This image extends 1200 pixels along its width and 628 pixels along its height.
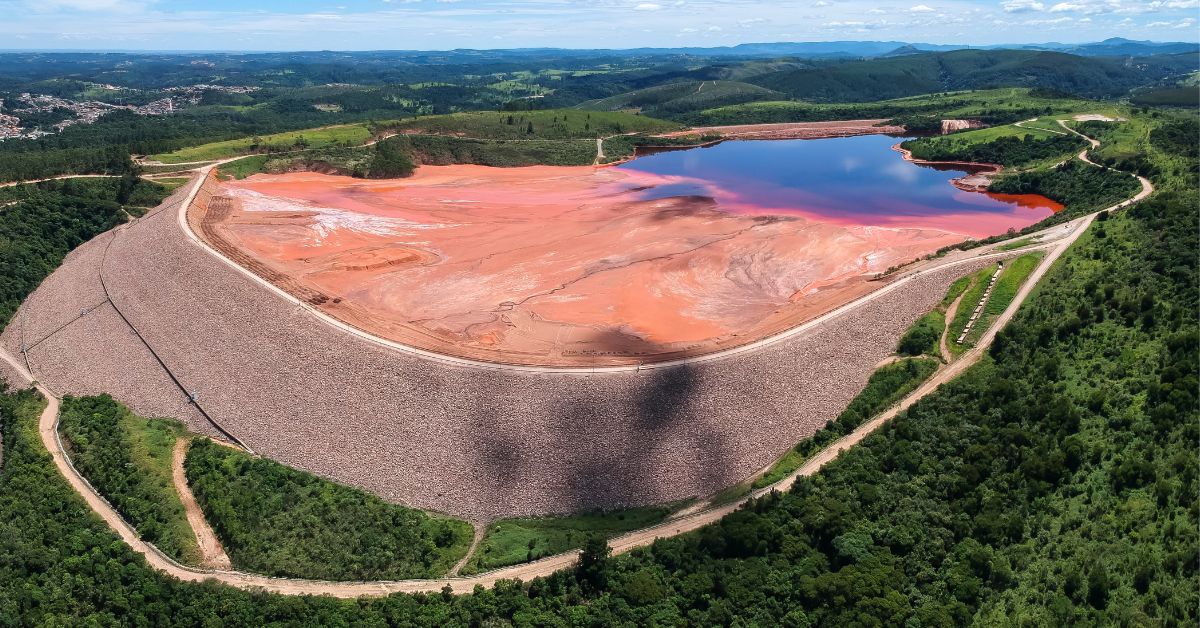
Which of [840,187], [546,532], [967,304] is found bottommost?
[546,532]

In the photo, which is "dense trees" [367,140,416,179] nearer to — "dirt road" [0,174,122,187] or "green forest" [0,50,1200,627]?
"dirt road" [0,174,122,187]

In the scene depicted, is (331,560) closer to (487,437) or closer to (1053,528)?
(487,437)

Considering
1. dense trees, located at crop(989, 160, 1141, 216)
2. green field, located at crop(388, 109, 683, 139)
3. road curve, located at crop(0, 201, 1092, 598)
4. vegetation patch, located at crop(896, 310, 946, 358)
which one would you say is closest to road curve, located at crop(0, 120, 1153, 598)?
road curve, located at crop(0, 201, 1092, 598)

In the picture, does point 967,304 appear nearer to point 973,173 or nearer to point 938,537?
point 938,537

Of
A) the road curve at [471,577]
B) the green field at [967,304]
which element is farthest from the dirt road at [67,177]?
the green field at [967,304]

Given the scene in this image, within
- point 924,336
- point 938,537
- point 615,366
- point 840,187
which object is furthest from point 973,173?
point 938,537

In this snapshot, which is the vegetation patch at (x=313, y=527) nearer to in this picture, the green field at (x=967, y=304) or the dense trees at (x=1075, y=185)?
the green field at (x=967, y=304)

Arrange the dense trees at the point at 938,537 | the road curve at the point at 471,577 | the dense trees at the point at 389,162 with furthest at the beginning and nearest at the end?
the dense trees at the point at 389,162, the road curve at the point at 471,577, the dense trees at the point at 938,537
